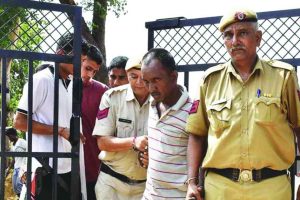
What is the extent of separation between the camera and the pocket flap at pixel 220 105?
2.85m

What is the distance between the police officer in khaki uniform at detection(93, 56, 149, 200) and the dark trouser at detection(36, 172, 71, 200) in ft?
0.95

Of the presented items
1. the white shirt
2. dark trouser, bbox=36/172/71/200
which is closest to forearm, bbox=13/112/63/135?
the white shirt

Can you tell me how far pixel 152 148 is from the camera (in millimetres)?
3248

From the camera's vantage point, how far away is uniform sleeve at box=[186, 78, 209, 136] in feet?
9.96

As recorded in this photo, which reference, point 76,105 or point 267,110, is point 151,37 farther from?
point 267,110

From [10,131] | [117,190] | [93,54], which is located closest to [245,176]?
[117,190]

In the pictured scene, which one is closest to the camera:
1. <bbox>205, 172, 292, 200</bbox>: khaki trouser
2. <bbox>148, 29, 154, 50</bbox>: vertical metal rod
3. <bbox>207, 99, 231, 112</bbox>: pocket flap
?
<bbox>205, 172, 292, 200</bbox>: khaki trouser

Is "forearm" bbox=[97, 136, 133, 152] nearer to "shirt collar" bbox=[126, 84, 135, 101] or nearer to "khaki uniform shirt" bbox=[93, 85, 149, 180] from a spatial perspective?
"khaki uniform shirt" bbox=[93, 85, 149, 180]

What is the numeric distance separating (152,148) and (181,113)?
26 centimetres

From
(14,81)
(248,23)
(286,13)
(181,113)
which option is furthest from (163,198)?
(14,81)

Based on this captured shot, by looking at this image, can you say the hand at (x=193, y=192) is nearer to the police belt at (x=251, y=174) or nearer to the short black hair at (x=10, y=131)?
the police belt at (x=251, y=174)

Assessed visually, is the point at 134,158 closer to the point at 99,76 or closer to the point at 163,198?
the point at 163,198

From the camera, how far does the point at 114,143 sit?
11.7ft

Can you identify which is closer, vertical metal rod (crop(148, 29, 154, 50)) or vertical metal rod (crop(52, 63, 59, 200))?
vertical metal rod (crop(52, 63, 59, 200))
